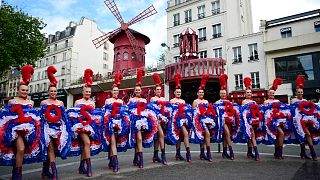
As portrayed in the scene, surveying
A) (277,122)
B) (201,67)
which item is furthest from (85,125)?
(201,67)

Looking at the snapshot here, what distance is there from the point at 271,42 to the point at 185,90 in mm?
9060

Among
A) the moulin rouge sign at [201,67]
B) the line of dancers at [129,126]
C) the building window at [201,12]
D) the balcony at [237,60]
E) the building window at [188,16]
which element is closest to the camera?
the line of dancers at [129,126]

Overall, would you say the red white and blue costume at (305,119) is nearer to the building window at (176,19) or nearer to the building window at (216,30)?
the building window at (216,30)

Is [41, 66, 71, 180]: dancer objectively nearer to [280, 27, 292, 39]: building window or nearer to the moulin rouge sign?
the moulin rouge sign

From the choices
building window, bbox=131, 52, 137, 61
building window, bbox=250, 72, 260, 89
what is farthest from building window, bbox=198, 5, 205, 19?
building window, bbox=131, 52, 137, 61

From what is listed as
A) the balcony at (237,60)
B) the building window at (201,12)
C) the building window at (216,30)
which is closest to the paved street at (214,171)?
the balcony at (237,60)

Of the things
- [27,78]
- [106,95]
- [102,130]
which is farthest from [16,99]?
[106,95]

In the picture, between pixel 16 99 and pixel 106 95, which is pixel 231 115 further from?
pixel 106 95

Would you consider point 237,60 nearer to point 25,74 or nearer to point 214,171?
point 214,171

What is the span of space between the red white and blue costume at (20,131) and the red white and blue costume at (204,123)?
4.18m

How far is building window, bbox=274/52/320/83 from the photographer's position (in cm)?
2214

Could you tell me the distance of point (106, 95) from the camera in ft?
114

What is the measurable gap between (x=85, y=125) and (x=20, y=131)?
51.4 inches

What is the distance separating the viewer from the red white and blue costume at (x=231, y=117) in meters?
7.89
